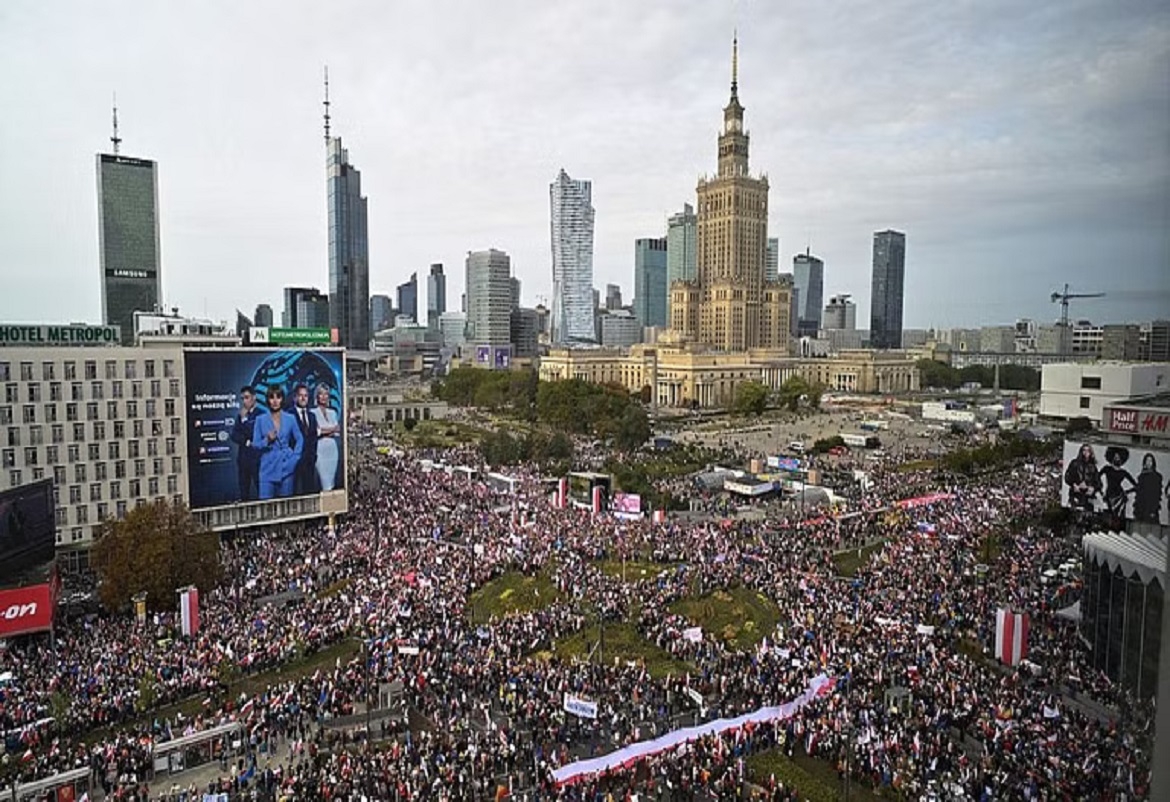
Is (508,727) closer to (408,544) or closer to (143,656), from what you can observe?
(143,656)

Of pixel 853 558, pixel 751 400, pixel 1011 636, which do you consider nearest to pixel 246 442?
pixel 853 558

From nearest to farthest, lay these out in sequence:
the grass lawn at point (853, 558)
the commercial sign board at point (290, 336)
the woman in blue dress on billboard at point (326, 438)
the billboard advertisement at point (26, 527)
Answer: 1. the billboard advertisement at point (26, 527)
2. the grass lawn at point (853, 558)
3. the woman in blue dress on billboard at point (326, 438)
4. the commercial sign board at point (290, 336)

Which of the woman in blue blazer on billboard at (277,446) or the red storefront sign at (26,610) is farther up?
the woman in blue blazer on billboard at (277,446)

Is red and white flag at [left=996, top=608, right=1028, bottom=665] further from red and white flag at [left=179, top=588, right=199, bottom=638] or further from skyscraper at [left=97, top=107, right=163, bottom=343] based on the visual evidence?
skyscraper at [left=97, top=107, right=163, bottom=343]

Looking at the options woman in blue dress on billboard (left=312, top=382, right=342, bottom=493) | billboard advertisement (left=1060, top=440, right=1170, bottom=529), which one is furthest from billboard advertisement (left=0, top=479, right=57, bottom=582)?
billboard advertisement (left=1060, top=440, right=1170, bottom=529)

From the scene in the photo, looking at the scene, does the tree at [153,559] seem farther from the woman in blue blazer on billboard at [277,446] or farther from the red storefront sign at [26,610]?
the woman in blue blazer on billboard at [277,446]

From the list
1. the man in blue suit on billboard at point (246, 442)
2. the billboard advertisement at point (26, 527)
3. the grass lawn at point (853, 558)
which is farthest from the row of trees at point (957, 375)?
the billboard advertisement at point (26, 527)

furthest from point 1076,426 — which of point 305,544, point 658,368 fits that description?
point 658,368
